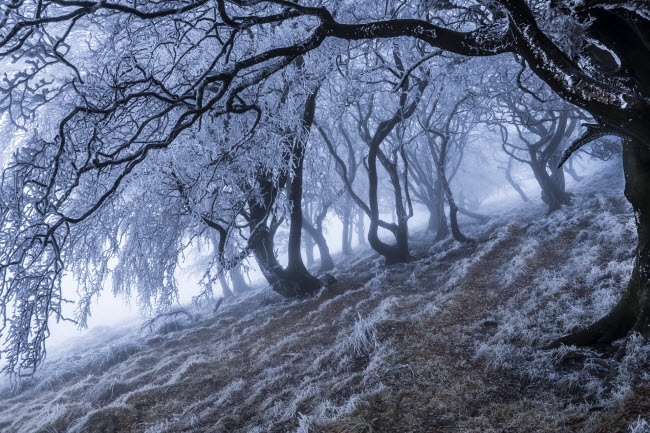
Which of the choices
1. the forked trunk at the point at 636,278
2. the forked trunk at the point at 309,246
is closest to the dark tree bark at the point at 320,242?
the forked trunk at the point at 309,246

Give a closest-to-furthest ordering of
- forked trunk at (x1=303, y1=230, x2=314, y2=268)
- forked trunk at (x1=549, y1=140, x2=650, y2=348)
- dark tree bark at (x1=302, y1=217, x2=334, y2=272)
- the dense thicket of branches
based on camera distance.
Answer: the dense thicket of branches < forked trunk at (x1=549, y1=140, x2=650, y2=348) < dark tree bark at (x1=302, y1=217, x2=334, y2=272) < forked trunk at (x1=303, y1=230, x2=314, y2=268)

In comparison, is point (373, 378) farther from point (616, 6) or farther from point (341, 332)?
point (616, 6)

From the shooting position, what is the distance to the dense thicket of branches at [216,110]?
343 centimetres

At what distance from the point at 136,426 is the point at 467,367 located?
4766mm

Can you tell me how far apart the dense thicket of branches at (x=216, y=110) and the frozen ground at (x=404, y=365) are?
104 cm

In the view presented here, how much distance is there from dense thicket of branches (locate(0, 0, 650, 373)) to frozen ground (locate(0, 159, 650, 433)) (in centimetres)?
104

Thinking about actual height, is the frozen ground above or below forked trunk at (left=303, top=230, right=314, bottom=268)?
below

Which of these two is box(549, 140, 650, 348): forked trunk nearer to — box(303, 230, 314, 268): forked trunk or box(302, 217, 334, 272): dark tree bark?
box(302, 217, 334, 272): dark tree bark

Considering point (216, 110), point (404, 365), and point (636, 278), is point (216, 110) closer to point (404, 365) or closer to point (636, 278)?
point (404, 365)

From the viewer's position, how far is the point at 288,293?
11883 mm

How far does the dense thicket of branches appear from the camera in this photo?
3.43 m

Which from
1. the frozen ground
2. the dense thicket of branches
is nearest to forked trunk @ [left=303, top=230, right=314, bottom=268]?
the dense thicket of branches

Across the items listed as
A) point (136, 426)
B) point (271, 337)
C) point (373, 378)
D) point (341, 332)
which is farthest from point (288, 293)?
point (373, 378)

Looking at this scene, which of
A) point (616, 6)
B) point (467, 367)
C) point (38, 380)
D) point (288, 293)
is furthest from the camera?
point (288, 293)
